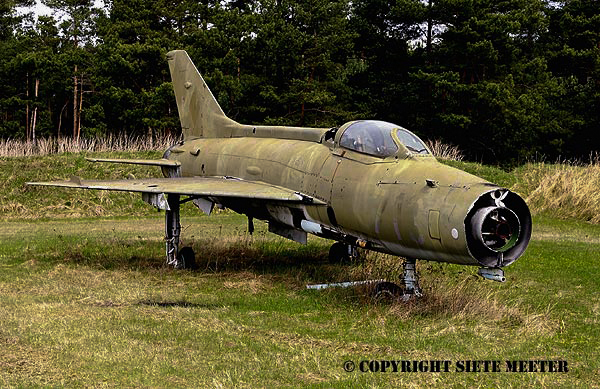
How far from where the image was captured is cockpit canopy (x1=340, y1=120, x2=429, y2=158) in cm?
1064

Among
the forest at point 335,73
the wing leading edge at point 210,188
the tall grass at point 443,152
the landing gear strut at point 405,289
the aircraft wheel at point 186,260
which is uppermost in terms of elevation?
the forest at point 335,73

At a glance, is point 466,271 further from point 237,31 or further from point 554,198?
point 237,31

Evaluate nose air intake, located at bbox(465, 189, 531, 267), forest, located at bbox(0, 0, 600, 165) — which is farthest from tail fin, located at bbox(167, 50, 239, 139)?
forest, located at bbox(0, 0, 600, 165)

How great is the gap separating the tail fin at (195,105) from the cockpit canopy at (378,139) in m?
5.07

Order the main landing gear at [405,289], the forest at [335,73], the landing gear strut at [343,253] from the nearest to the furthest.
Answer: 1. the main landing gear at [405,289]
2. the landing gear strut at [343,253]
3. the forest at [335,73]

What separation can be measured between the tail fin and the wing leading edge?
2.17m

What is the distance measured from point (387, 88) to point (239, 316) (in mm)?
37996

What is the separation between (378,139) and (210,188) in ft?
11.5

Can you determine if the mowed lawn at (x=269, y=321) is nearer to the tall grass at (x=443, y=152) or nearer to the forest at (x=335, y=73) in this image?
the tall grass at (x=443, y=152)

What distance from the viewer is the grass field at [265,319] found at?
23.2 feet

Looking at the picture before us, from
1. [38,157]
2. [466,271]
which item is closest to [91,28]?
[38,157]

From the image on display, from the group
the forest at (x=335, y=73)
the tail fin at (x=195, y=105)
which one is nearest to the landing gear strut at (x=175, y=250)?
the tail fin at (x=195, y=105)

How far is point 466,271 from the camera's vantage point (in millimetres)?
13859

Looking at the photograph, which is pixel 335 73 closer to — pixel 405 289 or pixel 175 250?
pixel 175 250
